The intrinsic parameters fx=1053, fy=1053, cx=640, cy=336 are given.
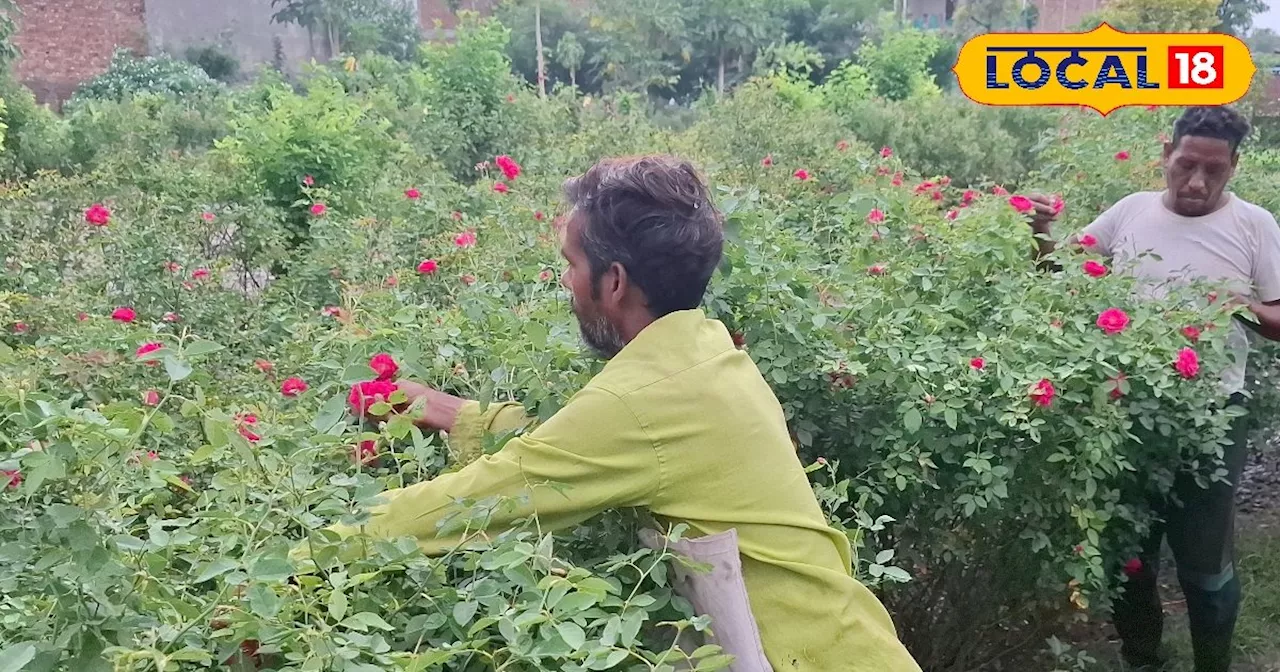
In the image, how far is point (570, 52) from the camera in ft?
51.2

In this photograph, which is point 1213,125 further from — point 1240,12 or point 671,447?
point 1240,12

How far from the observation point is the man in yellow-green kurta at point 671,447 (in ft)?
4.11

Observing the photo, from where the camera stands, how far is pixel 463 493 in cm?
124

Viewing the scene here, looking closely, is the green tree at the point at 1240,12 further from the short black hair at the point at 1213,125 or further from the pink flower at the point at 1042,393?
the pink flower at the point at 1042,393

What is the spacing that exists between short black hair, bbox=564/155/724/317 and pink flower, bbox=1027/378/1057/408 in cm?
96

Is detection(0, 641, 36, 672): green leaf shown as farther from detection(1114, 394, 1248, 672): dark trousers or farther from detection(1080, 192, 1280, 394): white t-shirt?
detection(1114, 394, 1248, 672): dark trousers

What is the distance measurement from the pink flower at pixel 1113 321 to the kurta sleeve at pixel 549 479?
4.75 ft

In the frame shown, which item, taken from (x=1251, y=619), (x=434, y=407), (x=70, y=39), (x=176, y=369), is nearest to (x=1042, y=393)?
(x=434, y=407)

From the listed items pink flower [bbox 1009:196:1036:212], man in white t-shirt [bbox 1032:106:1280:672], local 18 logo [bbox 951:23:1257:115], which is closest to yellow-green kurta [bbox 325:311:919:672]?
man in white t-shirt [bbox 1032:106:1280:672]

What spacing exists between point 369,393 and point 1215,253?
7.61ft

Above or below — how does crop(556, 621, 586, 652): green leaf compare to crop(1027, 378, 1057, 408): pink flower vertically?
above

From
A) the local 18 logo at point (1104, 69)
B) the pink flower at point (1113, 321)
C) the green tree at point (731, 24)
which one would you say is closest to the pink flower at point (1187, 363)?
the pink flower at point (1113, 321)

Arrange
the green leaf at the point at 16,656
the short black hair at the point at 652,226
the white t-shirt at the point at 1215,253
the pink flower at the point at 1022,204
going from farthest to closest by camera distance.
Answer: the pink flower at the point at 1022,204
the white t-shirt at the point at 1215,253
the short black hair at the point at 652,226
the green leaf at the point at 16,656

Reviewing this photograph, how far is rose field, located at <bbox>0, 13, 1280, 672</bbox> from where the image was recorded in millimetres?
1054
